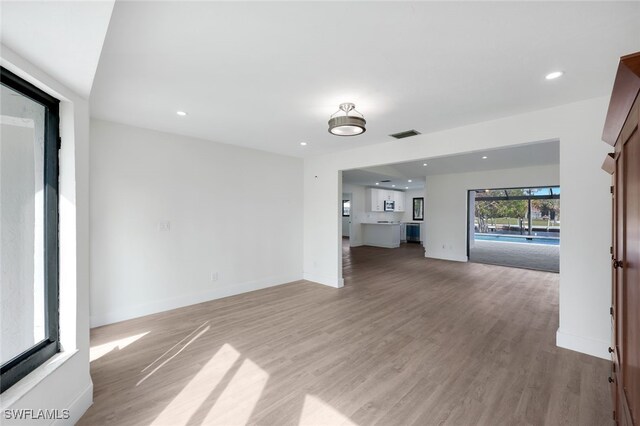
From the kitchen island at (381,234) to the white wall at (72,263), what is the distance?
884 centimetres

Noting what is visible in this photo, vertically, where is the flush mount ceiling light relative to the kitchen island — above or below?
above

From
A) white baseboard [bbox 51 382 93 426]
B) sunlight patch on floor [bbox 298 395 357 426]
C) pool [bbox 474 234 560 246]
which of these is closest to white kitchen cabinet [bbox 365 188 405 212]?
pool [bbox 474 234 560 246]

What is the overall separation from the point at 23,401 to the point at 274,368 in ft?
5.00

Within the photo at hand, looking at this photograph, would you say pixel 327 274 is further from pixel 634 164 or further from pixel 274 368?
pixel 634 164

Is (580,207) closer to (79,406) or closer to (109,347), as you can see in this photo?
(79,406)

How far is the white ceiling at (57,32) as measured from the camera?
103 cm

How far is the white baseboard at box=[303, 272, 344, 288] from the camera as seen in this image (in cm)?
476

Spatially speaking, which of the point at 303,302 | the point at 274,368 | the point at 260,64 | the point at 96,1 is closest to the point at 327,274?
the point at 303,302

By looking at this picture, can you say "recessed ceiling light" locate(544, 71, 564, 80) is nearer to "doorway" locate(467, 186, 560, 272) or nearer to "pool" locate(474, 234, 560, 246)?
"doorway" locate(467, 186, 560, 272)

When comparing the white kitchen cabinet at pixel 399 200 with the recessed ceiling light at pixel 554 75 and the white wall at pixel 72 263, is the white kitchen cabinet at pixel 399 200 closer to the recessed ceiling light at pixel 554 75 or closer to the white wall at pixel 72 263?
the recessed ceiling light at pixel 554 75

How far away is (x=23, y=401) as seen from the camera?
127 cm

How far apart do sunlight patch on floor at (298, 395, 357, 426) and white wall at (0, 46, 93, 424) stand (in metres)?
1.46

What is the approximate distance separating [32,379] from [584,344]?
4276mm

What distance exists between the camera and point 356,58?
1.87 metres
